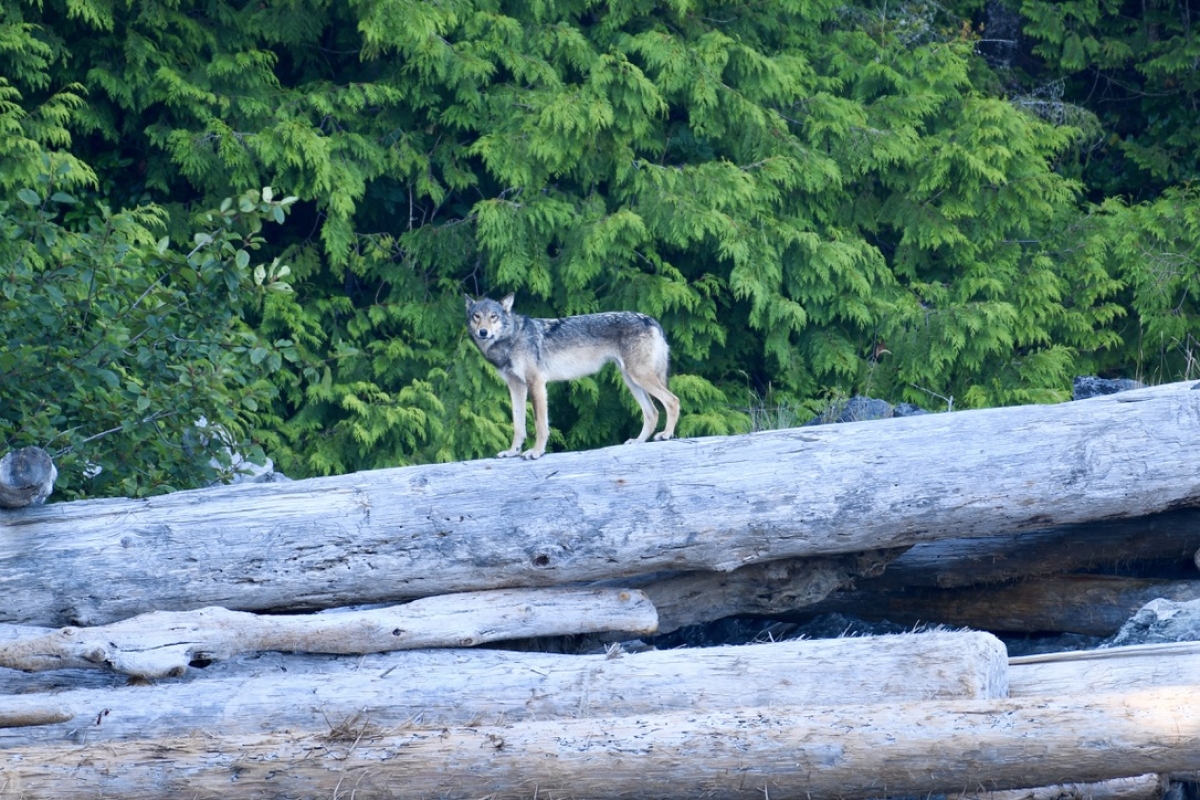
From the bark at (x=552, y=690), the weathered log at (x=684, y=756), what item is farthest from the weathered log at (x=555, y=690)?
the weathered log at (x=684, y=756)

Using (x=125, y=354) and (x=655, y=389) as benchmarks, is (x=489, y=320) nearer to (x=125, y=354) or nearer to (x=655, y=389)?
(x=655, y=389)

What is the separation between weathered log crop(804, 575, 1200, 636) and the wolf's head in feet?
A: 7.99

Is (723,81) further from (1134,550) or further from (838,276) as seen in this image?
(1134,550)

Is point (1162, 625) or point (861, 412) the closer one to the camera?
point (1162, 625)

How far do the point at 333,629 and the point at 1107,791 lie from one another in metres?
3.30

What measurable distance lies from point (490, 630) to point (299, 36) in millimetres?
7446

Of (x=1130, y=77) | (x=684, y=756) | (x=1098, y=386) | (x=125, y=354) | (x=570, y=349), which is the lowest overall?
(x=684, y=756)

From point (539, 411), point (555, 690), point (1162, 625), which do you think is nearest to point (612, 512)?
point (555, 690)

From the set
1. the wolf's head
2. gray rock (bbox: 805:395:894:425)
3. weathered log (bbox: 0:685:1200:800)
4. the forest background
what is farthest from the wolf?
weathered log (bbox: 0:685:1200:800)

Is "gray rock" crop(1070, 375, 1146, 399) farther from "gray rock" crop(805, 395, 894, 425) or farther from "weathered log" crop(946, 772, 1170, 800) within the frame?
"weathered log" crop(946, 772, 1170, 800)

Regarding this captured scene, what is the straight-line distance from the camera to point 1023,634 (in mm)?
6672

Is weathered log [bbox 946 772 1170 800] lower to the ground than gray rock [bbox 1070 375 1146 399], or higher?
lower

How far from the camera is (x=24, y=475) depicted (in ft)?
18.9

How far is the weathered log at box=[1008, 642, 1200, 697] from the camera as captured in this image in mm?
5223
